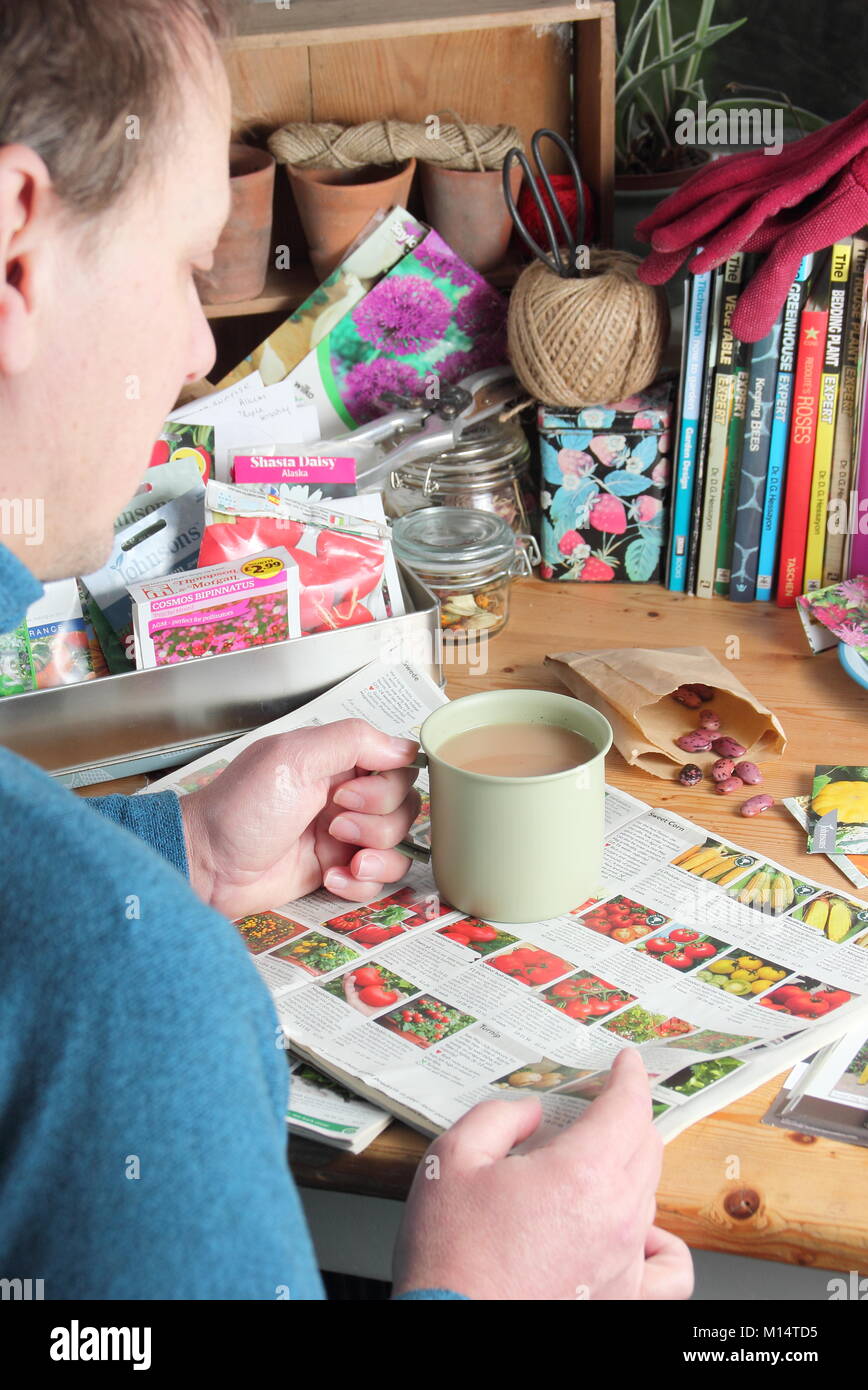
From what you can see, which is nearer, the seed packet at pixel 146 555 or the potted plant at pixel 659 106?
the seed packet at pixel 146 555

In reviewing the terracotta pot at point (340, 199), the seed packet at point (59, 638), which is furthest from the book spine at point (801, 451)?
the seed packet at point (59, 638)

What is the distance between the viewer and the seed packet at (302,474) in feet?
4.06

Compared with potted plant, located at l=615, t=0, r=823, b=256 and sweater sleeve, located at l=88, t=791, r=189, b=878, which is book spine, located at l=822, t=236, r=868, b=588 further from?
sweater sleeve, located at l=88, t=791, r=189, b=878

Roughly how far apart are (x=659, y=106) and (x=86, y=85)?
1.16 m

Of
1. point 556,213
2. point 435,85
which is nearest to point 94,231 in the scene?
point 556,213

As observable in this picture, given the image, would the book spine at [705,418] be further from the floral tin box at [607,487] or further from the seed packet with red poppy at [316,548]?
the seed packet with red poppy at [316,548]

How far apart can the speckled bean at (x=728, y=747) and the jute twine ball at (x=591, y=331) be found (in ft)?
1.32

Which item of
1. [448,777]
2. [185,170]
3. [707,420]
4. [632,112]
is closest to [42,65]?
[185,170]

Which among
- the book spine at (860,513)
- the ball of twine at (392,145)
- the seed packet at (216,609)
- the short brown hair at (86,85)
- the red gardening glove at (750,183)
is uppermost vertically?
the ball of twine at (392,145)

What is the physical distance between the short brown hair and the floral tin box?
31.7 inches

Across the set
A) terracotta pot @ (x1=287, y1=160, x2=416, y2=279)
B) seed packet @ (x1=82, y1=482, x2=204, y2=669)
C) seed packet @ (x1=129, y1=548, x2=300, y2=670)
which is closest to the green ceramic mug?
seed packet @ (x1=129, y1=548, x2=300, y2=670)

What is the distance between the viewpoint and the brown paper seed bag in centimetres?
105

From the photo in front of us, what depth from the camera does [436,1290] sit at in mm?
588
